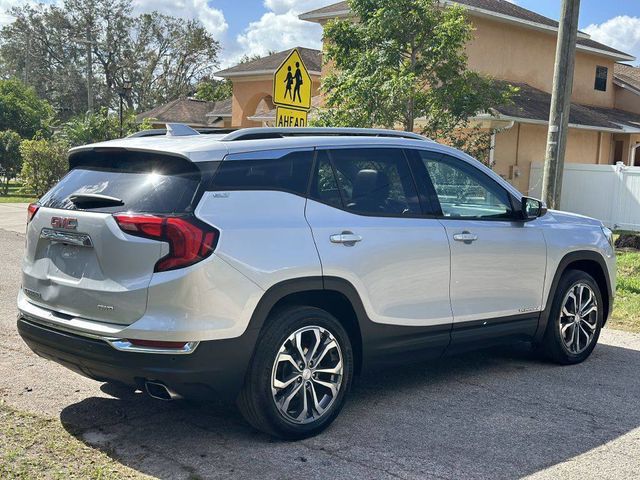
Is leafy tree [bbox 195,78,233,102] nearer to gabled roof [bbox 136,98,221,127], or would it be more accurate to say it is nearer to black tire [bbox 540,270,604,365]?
gabled roof [bbox 136,98,221,127]

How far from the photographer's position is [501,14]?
2169cm

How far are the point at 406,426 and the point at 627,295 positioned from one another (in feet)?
20.9

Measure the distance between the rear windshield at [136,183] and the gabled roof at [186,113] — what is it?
1281 inches

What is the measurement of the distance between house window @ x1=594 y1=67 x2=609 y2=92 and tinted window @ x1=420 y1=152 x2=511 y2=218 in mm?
23403

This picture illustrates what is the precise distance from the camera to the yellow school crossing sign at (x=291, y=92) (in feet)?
30.3

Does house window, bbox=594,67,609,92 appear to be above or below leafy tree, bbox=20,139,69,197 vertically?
above

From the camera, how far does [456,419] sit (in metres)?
5.24

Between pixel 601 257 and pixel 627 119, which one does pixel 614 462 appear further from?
pixel 627 119

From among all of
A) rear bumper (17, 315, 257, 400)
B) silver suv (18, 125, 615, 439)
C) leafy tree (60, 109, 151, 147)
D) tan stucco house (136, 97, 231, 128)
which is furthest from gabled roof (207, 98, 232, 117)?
rear bumper (17, 315, 257, 400)

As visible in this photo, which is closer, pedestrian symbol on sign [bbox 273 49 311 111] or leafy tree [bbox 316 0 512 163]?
pedestrian symbol on sign [bbox 273 49 311 111]

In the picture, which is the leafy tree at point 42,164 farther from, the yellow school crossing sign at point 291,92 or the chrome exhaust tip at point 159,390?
the chrome exhaust tip at point 159,390

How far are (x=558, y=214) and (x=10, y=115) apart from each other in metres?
37.3

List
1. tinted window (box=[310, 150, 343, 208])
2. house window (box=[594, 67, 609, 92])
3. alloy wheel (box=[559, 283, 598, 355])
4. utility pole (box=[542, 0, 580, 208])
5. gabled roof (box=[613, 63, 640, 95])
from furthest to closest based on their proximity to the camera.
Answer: gabled roof (box=[613, 63, 640, 95]) < house window (box=[594, 67, 609, 92]) < utility pole (box=[542, 0, 580, 208]) < alloy wheel (box=[559, 283, 598, 355]) < tinted window (box=[310, 150, 343, 208])

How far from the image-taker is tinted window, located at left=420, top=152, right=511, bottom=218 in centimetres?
579
